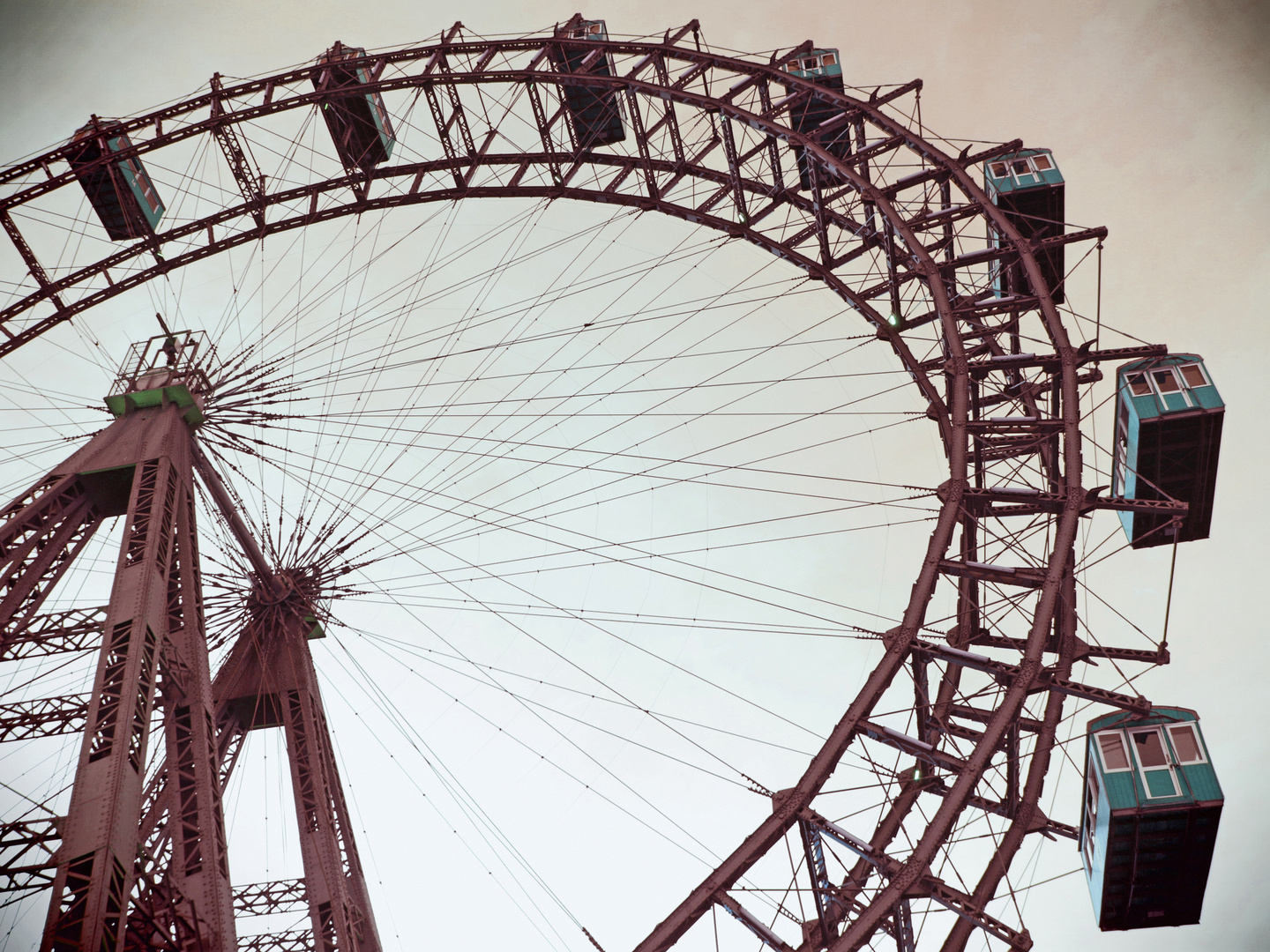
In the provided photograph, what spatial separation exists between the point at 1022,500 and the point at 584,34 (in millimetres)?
15391

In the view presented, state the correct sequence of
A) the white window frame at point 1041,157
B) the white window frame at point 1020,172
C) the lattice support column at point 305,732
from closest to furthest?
the lattice support column at point 305,732
the white window frame at point 1020,172
the white window frame at point 1041,157

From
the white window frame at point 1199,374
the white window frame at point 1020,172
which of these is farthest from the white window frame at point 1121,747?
the white window frame at point 1020,172

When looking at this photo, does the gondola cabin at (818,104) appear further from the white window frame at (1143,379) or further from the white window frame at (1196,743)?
the white window frame at (1196,743)

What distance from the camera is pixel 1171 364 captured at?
1942 centimetres

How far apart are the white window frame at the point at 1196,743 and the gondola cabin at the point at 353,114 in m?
19.8

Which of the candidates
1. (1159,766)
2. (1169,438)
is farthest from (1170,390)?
(1159,766)

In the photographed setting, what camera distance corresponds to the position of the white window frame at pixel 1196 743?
1589 cm

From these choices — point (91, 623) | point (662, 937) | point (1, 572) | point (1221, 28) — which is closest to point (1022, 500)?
point (662, 937)

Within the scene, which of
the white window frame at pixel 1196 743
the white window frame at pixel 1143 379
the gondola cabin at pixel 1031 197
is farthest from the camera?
the gondola cabin at pixel 1031 197

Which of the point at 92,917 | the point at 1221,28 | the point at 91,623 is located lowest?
the point at 92,917

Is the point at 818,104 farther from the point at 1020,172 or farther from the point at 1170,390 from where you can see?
the point at 1170,390

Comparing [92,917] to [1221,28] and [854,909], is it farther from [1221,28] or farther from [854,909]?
[1221,28]

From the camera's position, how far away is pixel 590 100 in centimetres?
2439

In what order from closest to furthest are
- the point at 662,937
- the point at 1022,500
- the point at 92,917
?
1. the point at 92,917
2. the point at 662,937
3. the point at 1022,500
